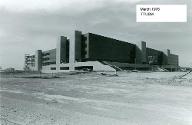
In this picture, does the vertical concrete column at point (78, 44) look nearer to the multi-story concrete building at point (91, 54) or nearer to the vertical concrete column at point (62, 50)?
the multi-story concrete building at point (91, 54)

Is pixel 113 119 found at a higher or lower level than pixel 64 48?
lower

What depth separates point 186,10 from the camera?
9.95m

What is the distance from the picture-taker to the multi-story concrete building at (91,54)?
7188 centimetres

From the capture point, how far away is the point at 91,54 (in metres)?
76.9

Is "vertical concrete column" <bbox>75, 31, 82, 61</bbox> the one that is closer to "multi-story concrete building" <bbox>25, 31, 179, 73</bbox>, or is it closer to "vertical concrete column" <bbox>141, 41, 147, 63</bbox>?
"multi-story concrete building" <bbox>25, 31, 179, 73</bbox>

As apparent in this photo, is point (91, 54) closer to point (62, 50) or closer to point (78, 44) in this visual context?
point (78, 44)

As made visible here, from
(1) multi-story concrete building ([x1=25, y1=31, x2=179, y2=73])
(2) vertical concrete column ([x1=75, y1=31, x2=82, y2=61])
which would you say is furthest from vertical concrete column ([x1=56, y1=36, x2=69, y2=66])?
(2) vertical concrete column ([x1=75, y1=31, x2=82, y2=61])

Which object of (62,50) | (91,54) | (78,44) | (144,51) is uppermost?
(78,44)

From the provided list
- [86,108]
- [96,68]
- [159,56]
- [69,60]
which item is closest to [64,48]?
[69,60]

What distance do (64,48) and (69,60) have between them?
6.22 m

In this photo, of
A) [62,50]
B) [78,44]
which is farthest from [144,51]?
[62,50]

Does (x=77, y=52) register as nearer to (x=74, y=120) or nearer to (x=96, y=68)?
(x=96, y=68)

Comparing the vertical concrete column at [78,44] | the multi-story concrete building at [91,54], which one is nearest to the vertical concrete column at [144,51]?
the multi-story concrete building at [91,54]

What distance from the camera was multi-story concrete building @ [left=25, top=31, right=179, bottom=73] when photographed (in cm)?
7188
